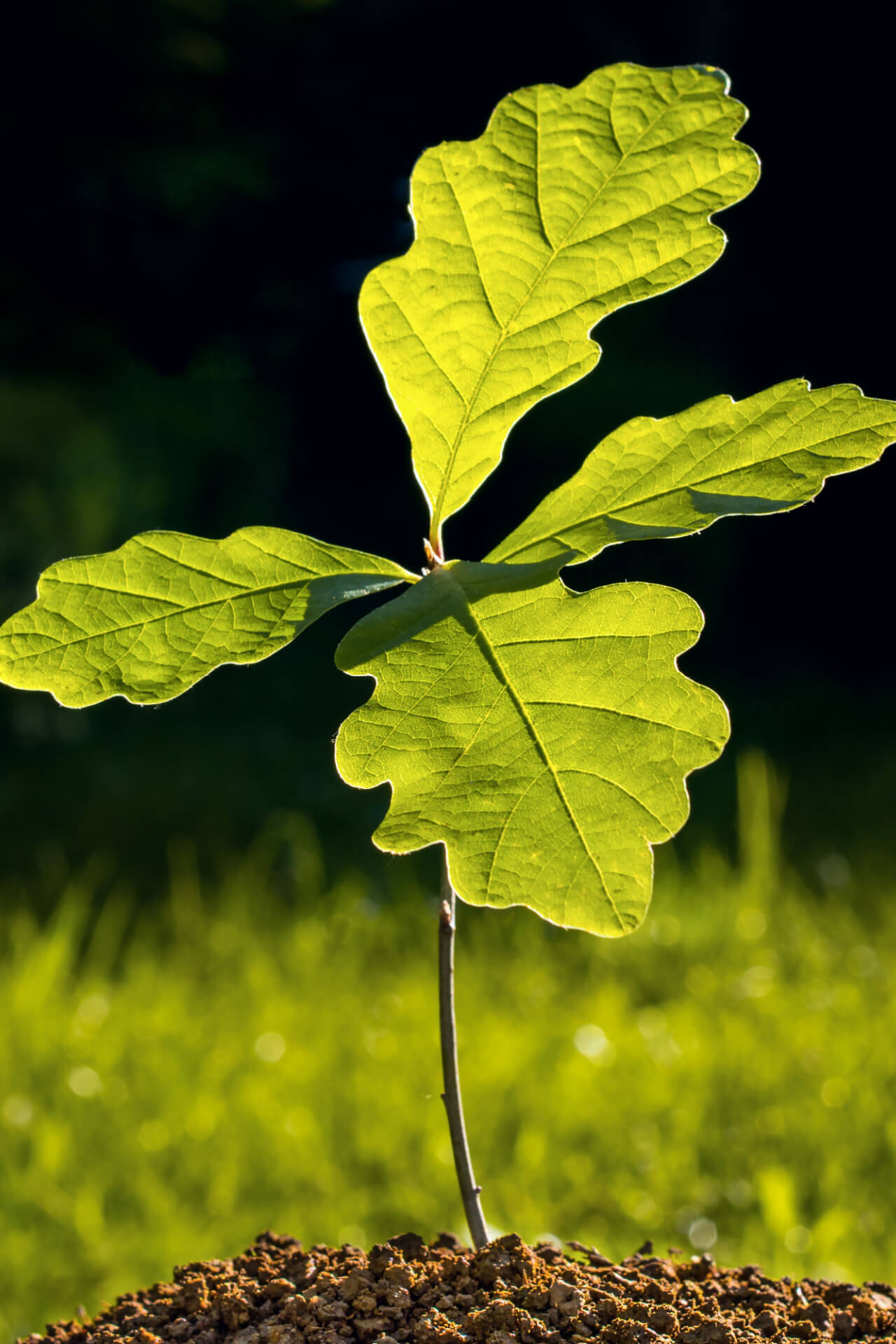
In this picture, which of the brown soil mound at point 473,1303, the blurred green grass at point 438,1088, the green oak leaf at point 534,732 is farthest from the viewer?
the blurred green grass at point 438,1088

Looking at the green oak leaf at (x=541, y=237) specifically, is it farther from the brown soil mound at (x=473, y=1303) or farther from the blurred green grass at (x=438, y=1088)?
the blurred green grass at (x=438, y=1088)

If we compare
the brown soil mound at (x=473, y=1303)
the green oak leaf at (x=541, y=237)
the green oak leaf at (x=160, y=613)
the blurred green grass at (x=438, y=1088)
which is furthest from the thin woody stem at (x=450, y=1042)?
the blurred green grass at (x=438, y=1088)

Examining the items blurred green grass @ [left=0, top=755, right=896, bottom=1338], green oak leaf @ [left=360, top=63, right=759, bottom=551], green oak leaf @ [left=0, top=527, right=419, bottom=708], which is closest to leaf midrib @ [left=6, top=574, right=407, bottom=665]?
green oak leaf @ [left=0, top=527, right=419, bottom=708]

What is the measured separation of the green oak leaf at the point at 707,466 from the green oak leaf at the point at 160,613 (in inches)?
5.7

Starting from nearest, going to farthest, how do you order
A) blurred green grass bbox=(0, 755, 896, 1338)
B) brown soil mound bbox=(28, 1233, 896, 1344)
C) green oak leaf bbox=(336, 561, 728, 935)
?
green oak leaf bbox=(336, 561, 728, 935) → brown soil mound bbox=(28, 1233, 896, 1344) → blurred green grass bbox=(0, 755, 896, 1338)

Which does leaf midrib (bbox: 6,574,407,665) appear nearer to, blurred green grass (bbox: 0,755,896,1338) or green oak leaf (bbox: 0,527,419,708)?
green oak leaf (bbox: 0,527,419,708)

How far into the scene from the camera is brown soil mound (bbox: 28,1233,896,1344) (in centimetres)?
83

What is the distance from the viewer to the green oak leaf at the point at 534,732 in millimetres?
682

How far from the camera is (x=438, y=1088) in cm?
255

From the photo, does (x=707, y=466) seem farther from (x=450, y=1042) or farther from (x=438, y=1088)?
(x=438, y=1088)

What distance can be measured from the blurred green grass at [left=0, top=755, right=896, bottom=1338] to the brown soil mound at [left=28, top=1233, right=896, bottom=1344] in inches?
19.6

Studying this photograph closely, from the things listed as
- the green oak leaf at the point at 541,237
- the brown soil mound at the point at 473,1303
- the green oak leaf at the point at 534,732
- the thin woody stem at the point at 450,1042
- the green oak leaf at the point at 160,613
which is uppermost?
the green oak leaf at the point at 541,237

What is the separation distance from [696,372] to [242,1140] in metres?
7.38

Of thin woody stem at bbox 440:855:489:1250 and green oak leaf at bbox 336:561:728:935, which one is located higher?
green oak leaf at bbox 336:561:728:935
